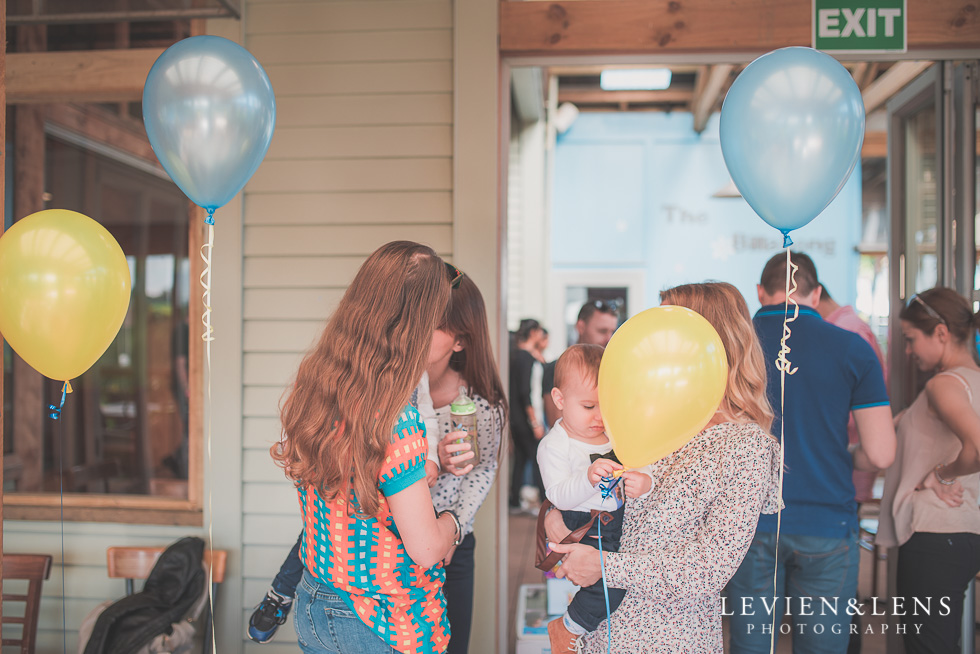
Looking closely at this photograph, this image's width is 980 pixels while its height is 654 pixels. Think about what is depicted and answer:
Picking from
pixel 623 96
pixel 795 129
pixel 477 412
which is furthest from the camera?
pixel 623 96

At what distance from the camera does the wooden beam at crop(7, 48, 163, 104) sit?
2.68m

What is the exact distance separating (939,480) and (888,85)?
381 cm

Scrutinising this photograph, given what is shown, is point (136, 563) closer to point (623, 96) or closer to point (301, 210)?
point (301, 210)

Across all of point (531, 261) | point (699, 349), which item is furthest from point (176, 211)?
point (699, 349)

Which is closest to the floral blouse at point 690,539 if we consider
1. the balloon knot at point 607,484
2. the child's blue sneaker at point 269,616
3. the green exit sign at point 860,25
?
the balloon knot at point 607,484

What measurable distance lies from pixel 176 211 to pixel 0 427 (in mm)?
5123

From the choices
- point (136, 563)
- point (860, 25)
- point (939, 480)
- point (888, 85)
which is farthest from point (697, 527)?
point (888, 85)

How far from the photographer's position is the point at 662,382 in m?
1.31

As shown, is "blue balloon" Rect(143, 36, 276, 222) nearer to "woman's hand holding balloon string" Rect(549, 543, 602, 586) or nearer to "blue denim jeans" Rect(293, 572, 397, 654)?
"blue denim jeans" Rect(293, 572, 397, 654)

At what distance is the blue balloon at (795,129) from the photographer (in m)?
1.48

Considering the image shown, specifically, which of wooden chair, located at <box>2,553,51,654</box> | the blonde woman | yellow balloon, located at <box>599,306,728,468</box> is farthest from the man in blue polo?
wooden chair, located at <box>2,553,51,654</box>

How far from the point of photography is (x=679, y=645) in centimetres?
142

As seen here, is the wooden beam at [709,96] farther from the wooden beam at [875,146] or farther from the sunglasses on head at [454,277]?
the sunglasses on head at [454,277]

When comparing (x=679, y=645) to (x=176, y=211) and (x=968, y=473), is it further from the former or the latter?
(x=176, y=211)
